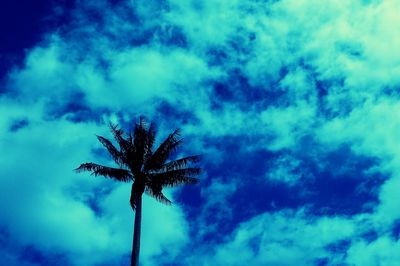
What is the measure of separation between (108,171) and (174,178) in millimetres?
4060

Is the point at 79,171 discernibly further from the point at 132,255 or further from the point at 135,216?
the point at 132,255

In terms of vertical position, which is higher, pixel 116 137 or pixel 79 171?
pixel 116 137

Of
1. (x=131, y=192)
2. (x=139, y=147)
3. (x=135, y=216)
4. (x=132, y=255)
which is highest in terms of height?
(x=139, y=147)

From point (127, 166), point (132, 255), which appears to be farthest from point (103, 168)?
point (132, 255)

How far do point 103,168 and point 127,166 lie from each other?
4.77 feet

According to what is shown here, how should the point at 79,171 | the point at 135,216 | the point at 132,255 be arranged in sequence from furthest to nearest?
the point at 79,171 → the point at 135,216 → the point at 132,255

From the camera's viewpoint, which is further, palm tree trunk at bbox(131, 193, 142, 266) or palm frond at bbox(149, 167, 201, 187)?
palm frond at bbox(149, 167, 201, 187)

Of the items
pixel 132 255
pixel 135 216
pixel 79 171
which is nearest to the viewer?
pixel 132 255

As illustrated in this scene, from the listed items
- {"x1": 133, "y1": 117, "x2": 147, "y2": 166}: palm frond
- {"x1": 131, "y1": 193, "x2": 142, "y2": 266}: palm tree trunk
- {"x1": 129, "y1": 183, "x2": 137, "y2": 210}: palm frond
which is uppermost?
{"x1": 133, "y1": 117, "x2": 147, "y2": 166}: palm frond

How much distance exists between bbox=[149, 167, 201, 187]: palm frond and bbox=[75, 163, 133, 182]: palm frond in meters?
1.52

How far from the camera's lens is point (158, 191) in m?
29.7

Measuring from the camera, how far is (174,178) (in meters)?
29.9

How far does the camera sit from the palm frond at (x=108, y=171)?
1154 inches

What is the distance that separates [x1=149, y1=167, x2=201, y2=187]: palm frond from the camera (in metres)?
29.5
